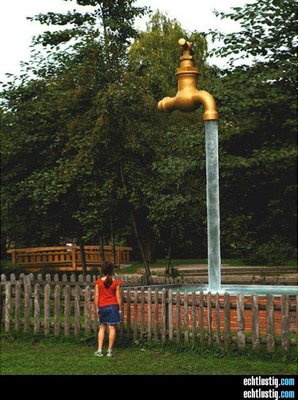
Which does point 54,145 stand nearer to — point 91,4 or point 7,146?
point 7,146

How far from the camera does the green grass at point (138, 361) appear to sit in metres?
9.48

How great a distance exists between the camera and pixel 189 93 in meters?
12.7

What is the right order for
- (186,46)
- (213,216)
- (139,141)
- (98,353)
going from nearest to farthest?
1. (98,353)
2. (213,216)
3. (186,46)
4. (139,141)

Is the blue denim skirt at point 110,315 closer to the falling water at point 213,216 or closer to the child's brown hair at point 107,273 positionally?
the child's brown hair at point 107,273

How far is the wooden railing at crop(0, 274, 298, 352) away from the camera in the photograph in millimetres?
10227

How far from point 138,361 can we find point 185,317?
1.22 m

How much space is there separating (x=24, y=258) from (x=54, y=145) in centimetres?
1634

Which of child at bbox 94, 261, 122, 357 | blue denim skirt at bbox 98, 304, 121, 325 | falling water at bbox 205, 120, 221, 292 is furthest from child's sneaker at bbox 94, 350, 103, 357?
falling water at bbox 205, 120, 221, 292

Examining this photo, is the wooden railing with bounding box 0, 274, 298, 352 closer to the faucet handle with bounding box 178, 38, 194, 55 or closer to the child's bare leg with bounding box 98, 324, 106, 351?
the child's bare leg with bounding box 98, 324, 106, 351

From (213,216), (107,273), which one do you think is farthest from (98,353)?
(213,216)

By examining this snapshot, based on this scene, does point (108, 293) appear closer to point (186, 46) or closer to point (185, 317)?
point (185, 317)

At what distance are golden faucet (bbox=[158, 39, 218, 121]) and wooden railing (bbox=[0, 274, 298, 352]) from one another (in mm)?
3328
